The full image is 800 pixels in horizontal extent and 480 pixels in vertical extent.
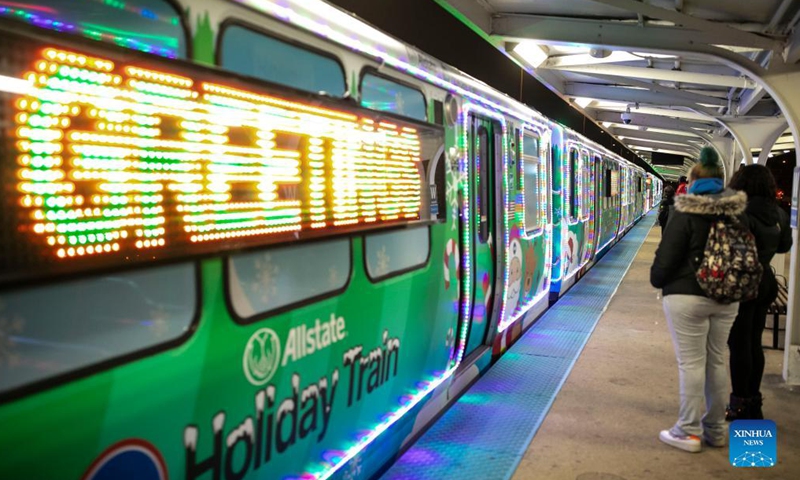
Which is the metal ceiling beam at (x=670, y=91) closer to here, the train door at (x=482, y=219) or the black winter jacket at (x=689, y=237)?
the train door at (x=482, y=219)

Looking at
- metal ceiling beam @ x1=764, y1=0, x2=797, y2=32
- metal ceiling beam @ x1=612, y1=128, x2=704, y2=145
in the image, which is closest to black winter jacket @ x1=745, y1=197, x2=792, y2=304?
metal ceiling beam @ x1=764, y1=0, x2=797, y2=32

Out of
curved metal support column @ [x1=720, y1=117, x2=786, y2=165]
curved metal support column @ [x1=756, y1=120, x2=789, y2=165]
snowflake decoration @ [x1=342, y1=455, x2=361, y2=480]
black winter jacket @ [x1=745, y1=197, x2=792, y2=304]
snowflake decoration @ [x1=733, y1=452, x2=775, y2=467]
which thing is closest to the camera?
snowflake decoration @ [x1=342, y1=455, x2=361, y2=480]

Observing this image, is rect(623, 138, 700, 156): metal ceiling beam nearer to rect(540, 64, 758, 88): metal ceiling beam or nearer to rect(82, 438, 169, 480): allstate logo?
rect(540, 64, 758, 88): metal ceiling beam

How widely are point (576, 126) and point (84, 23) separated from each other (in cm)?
820

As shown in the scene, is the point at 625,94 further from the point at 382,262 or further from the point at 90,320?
the point at 90,320

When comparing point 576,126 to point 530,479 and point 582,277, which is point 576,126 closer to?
point 582,277

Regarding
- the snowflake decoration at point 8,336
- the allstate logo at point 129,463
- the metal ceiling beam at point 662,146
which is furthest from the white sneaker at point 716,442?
the metal ceiling beam at point 662,146

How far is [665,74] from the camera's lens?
8.45 metres

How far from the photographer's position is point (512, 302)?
17.2 feet

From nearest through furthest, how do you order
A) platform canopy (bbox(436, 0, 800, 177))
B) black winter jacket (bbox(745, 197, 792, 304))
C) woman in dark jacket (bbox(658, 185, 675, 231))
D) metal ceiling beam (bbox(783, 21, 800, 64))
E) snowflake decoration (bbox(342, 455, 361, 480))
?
snowflake decoration (bbox(342, 455, 361, 480)) < black winter jacket (bbox(745, 197, 792, 304)) < metal ceiling beam (bbox(783, 21, 800, 64)) < platform canopy (bbox(436, 0, 800, 177)) < woman in dark jacket (bbox(658, 185, 675, 231))

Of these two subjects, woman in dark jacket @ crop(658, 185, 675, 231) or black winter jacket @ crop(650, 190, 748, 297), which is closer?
black winter jacket @ crop(650, 190, 748, 297)

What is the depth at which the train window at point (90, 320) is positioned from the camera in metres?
1.16

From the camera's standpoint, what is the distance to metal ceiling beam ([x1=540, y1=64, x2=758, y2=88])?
817 centimetres

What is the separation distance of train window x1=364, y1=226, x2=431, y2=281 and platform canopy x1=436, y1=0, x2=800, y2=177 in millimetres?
1521
